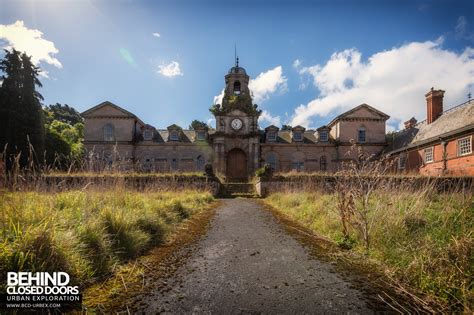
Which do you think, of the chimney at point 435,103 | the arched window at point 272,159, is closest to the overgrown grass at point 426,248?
the arched window at point 272,159

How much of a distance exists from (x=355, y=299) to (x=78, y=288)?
115 inches

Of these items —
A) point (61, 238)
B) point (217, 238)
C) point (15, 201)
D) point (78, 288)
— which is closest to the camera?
point (78, 288)

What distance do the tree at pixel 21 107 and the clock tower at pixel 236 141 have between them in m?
17.8

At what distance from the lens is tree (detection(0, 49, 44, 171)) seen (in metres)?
23.7

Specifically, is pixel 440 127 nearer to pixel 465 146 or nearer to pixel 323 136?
pixel 465 146

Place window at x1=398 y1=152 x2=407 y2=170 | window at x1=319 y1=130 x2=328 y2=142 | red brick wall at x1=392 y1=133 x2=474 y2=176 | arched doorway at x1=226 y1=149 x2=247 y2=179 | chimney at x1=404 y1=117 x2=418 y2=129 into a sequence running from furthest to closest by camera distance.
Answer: chimney at x1=404 y1=117 x2=418 y2=129 < window at x1=319 y1=130 x2=328 y2=142 < arched doorway at x1=226 y1=149 x2=247 y2=179 < window at x1=398 y1=152 x2=407 y2=170 < red brick wall at x1=392 y1=133 x2=474 y2=176

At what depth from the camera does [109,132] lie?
92.0ft

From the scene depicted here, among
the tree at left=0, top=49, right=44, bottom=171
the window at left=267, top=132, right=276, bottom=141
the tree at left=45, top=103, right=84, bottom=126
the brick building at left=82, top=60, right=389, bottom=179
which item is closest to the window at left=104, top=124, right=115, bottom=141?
the brick building at left=82, top=60, right=389, bottom=179

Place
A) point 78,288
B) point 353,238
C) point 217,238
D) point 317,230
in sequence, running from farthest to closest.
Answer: point 317,230 < point 217,238 < point 353,238 < point 78,288

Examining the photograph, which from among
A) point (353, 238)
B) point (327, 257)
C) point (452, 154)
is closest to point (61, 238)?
point (327, 257)

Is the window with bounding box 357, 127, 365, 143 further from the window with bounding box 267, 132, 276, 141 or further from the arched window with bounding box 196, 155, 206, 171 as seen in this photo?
the arched window with bounding box 196, 155, 206, 171

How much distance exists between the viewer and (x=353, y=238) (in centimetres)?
451

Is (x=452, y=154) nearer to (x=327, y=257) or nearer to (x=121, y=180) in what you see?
(x=327, y=257)

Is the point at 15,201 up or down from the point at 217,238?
up
